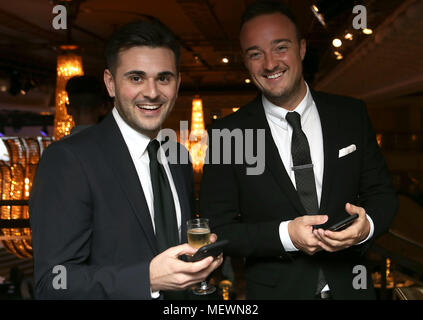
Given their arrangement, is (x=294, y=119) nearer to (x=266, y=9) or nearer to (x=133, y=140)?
(x=266, y=9)

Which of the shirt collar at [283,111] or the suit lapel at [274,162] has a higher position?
the shirt collar at [283,111]

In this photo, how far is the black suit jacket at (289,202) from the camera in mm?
1595

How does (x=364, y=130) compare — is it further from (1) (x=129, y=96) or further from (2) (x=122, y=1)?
(2) (x=122, y=1)

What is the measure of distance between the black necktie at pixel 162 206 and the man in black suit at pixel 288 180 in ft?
0.93

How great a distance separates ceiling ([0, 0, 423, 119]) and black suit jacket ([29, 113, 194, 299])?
146cm

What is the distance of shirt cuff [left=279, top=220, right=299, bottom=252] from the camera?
5.04 feet

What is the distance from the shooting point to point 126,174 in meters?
1.34

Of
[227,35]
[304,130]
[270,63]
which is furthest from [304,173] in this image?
[227,35]

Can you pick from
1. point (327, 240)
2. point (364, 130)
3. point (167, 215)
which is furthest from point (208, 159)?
point (364, 130)

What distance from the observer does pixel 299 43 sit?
1.75 m

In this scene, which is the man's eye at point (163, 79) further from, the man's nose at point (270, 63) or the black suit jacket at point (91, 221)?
the man's nose at point (270, 63)

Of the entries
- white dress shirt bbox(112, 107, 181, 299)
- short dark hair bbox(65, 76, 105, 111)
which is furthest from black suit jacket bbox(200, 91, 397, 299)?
short dark hair bbox(65, 76, 105, 111)

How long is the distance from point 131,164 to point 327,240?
0.73 metres

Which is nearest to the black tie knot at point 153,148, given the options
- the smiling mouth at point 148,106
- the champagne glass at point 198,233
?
the smiling mouth at point 148,106
